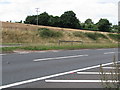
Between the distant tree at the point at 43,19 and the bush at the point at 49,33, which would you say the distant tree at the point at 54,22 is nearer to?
the distant tree at the point at 43,19

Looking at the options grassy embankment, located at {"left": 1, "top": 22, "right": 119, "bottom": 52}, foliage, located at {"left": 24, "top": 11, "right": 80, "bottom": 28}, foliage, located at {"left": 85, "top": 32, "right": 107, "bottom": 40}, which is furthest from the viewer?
foliage, located at {"left": 24, "top": 11, "right": 80, "bottom": 28}

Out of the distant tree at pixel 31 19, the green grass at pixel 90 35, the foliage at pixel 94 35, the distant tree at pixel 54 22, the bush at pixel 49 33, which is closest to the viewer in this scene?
the bush at pixel 49 33

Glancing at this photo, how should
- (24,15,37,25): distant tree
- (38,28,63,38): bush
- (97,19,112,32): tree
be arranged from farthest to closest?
(97,19,112,32): tree < (24,15,37,25): distant tree < (38,28,63,38): bush

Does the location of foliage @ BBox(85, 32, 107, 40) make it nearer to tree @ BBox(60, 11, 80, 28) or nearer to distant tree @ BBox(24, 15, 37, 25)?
tree @ BBox(60, 11, 80, 28)

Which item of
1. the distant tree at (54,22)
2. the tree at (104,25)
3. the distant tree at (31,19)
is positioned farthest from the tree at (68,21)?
the distant tree at (31,19)

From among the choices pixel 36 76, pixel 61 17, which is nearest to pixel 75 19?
pixel 61 17

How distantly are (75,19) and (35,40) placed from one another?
47.6 meters

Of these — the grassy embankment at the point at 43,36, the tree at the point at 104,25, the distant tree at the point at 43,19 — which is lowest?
the grassy embankment at the point at 43,36

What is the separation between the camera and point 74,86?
6355 mm

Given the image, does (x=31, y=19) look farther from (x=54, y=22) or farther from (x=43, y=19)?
(x=54, y=22)

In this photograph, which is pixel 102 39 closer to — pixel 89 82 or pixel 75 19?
pixel 75 19

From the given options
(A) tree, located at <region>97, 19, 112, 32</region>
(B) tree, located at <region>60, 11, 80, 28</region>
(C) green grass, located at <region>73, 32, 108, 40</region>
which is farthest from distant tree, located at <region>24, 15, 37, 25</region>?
(C) green grass, located at <region>73, 32, 108, 40</region>

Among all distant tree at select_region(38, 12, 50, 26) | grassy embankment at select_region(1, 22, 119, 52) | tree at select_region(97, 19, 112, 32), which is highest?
distant tree at select_region(38, 12, 50, 26)

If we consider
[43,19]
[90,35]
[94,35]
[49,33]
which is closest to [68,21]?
[43,19]
